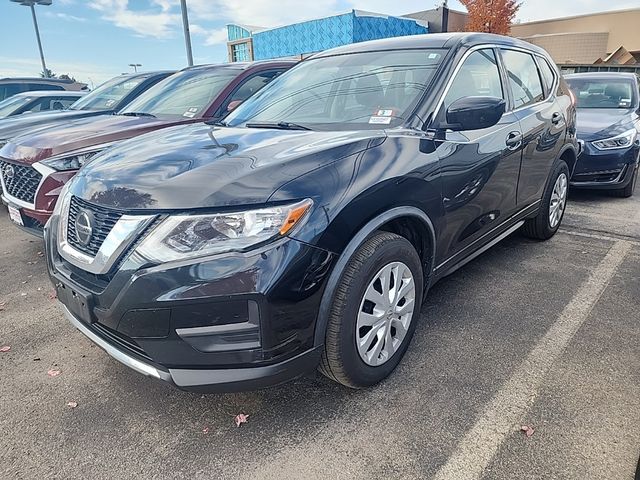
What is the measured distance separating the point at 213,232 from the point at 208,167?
1.20 feet

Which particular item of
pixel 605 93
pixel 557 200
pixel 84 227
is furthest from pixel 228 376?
pixel 605 93

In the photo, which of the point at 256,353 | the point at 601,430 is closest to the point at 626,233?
the point at 601,430

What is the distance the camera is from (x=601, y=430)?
6.62ft

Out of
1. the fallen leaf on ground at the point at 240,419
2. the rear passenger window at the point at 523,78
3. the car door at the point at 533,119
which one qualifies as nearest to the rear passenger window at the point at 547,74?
the car door at the point at 533,119

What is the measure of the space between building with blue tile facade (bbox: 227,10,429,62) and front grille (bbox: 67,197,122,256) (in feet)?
70.8

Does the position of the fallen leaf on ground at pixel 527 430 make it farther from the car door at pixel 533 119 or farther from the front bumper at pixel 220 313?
the car door at pixel 533 119

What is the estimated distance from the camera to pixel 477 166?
2801mm

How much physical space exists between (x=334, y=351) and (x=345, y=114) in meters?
1.40

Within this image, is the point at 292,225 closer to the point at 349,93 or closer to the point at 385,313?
the point at 385,313

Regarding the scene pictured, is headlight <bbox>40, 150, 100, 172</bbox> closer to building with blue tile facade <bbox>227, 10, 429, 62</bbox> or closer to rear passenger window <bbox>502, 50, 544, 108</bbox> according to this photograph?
rear passenger window <bbox>502, 50, 544, 108</bbox>

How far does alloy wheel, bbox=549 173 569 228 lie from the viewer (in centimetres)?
427

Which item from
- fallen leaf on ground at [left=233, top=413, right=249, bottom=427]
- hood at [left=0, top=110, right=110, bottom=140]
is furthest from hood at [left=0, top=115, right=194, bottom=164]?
fallen leaf on ground at [left=233, top=413, right=249, bottom=427]

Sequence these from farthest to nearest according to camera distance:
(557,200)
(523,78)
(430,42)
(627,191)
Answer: (627,191), (557,200), (523,78), (430,42)

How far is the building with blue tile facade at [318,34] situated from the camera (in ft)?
79.4
